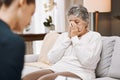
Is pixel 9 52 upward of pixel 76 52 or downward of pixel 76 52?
upward

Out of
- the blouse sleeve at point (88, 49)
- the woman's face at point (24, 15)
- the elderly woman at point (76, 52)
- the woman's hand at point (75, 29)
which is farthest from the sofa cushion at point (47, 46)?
the woman's face at point (24, 15)

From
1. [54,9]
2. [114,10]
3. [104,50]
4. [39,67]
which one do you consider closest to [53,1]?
[54,9]

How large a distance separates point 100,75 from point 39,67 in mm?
747

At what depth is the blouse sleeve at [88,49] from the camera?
91.0 inches

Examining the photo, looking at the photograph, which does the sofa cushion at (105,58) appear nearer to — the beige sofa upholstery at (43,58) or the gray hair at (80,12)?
the gray hair at (80,12)

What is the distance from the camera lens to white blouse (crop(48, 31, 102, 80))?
2.33m

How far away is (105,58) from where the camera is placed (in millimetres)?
2430

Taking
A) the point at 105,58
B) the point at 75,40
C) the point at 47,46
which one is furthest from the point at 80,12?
the point at 47,46

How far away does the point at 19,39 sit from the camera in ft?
2.50

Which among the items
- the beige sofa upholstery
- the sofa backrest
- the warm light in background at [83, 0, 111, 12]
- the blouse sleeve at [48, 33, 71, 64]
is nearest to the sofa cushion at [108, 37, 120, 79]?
the sofa backrest

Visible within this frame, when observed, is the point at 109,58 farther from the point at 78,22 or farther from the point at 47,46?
the point at 47,46

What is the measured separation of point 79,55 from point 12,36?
1.64 m

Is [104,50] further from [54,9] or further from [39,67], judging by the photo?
[54,9]

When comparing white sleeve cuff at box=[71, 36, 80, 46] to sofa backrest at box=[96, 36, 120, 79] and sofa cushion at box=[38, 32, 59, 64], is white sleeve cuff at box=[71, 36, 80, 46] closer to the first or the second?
sofa backrest at box=[96, 36, 120, 79]
